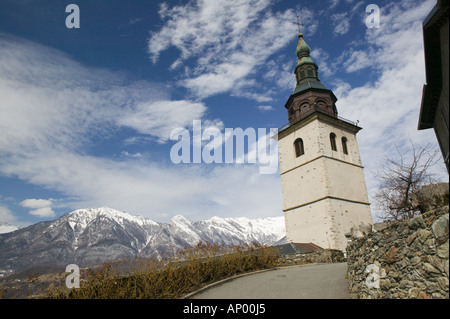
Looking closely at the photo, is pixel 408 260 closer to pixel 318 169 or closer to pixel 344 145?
pixel 318 169

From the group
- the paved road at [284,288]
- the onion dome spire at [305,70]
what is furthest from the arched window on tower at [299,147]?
the paved road at [284,288]

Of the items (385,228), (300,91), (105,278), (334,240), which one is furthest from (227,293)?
(300,91)

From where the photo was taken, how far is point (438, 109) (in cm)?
1240

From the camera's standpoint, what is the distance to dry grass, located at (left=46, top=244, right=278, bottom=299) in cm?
771

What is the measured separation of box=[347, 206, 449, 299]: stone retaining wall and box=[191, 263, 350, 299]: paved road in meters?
1.22

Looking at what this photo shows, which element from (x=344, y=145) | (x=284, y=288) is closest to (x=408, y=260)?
(x=284, y=288)

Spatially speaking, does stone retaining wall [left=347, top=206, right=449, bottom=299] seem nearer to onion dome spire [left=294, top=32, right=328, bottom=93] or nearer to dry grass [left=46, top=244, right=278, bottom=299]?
dry grass [left=46, top=244, right=278, bottom=299]

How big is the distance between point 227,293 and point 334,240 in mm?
14555

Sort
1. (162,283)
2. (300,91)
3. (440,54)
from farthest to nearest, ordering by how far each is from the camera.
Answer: (300,91) < (440,54) < (162,283)

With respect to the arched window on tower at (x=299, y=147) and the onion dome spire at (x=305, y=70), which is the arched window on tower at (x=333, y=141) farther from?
the onion dome spire at (x=305, y=70)

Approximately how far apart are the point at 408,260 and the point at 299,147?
21418mm
